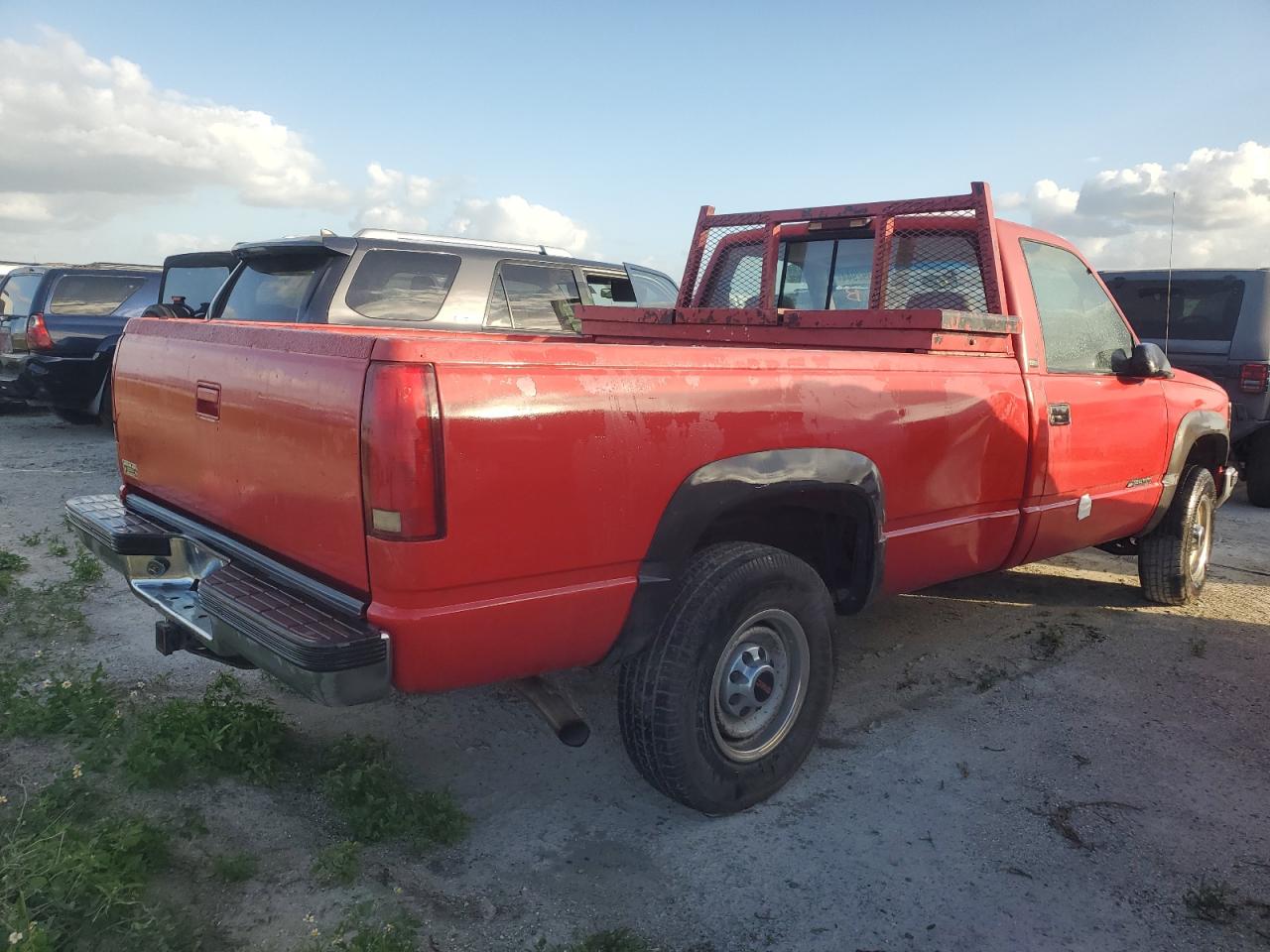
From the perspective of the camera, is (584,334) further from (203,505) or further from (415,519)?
(415,519)

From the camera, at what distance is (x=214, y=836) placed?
8.95 ft

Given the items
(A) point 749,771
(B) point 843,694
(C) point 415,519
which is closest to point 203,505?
(C) point 415,519

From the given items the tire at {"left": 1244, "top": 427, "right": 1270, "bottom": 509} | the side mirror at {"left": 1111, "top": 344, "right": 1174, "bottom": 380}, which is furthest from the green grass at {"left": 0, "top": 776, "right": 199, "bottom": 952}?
the tire at {"left": 1244, "top": 427, "right": 1270, "bottom": 509}

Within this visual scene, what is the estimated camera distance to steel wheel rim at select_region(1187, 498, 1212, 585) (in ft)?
A: 17.1

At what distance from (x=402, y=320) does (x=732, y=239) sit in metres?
2.20

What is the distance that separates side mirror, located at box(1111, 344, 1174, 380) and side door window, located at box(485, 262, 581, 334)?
3.32 m

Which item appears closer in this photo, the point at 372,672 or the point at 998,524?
the point at 372,672

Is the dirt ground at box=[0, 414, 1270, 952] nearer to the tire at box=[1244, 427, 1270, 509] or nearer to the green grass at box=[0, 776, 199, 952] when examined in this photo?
the green grass at box=[0, 776, 199, 952]

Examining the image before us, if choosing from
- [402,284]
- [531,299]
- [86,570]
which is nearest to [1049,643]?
[531,299]

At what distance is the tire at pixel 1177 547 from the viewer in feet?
16.7

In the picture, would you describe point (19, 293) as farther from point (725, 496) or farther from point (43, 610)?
point (725, 496)

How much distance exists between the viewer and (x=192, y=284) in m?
9.84

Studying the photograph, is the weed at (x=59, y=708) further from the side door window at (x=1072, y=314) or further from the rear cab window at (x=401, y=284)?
the side door window at (x=1072, y=314)

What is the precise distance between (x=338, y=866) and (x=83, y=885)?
608 millimetres
